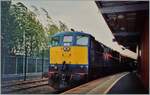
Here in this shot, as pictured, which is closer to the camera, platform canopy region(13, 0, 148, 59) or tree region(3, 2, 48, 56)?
tree region(3, 2, 48, 56)

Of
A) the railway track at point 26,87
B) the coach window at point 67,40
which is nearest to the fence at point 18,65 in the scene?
the railway track at point 26,87

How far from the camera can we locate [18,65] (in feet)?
20.0

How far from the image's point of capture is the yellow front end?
6.79m

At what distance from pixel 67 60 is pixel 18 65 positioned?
122 cm

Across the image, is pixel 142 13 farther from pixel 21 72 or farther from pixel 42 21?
pixel 21 72

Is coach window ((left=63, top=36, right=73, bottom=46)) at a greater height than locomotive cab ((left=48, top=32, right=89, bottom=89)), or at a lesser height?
greater

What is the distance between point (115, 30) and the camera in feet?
27.7

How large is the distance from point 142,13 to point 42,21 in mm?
2030

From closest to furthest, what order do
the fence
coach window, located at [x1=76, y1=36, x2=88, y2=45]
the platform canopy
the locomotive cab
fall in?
1. the fence
2. the platform canopy
3. the locomotive cab
4. coach window, located at [x1=76, y1=36, x2=88, y2=45]

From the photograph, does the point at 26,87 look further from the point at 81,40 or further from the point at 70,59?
the point at 81,40

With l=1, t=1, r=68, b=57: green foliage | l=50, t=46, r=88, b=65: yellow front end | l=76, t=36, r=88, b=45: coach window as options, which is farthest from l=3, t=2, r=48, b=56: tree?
l=76, t=36, r=88, b=45: coach window

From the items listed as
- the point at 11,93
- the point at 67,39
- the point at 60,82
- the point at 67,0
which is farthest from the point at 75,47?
the point at 11,93

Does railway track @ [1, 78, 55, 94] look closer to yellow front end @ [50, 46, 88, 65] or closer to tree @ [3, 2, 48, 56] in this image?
yellow front end @ [50, 46, 88, 65]

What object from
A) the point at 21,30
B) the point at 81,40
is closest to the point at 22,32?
the point at 21,30
